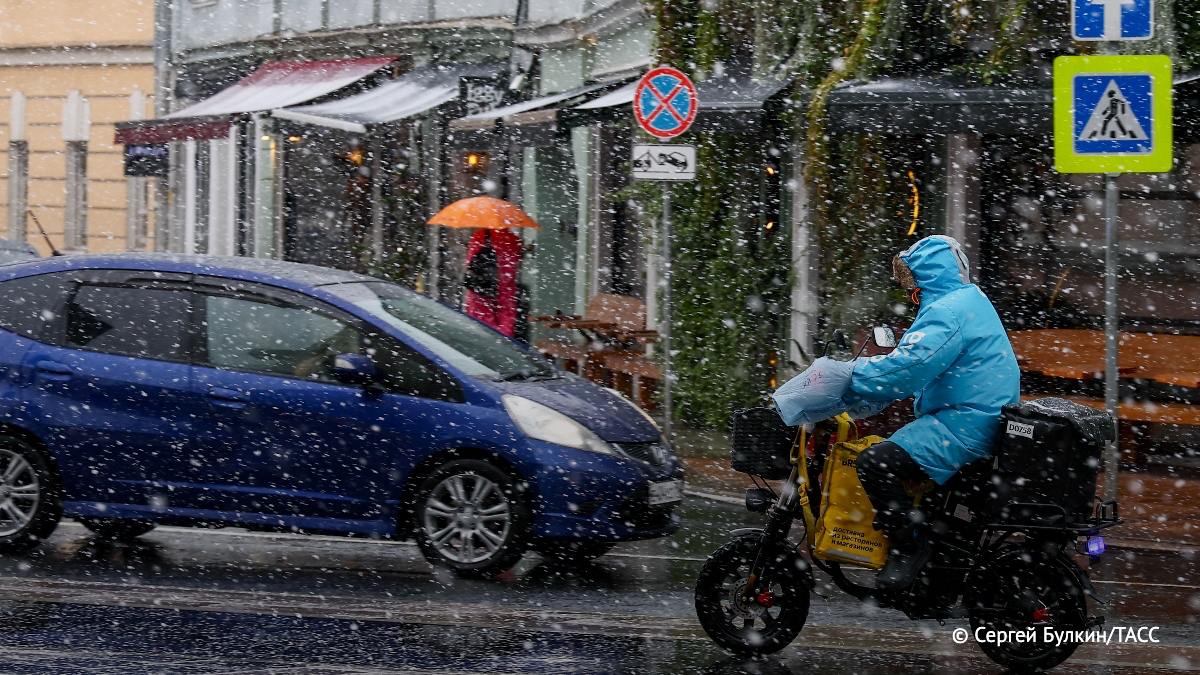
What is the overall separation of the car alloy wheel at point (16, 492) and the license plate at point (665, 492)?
320cm

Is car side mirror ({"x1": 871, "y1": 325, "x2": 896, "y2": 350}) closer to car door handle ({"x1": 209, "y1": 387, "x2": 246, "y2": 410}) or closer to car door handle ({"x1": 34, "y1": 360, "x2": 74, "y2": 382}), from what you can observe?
car door handle ({"x1": 209, "y1": 387, "x2": 246, "y2": 410})

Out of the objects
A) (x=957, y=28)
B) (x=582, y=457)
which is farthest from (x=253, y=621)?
(x=957, y=28)

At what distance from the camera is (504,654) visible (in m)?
7.34

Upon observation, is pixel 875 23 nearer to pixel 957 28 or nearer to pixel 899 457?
pixel 957 28

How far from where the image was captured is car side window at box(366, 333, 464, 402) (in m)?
9.34

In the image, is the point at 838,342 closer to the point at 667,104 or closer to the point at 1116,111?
the point at 1116,111

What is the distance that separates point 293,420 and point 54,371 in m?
1.36

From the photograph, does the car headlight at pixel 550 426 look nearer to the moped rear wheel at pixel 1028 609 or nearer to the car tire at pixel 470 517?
the car tire at pixel 470 517

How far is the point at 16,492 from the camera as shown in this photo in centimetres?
955

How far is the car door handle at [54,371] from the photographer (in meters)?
9.58

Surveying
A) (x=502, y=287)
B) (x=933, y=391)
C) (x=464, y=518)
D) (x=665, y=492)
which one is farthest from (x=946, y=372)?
(x=502, y=287)

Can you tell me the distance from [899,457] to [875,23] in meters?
8.97

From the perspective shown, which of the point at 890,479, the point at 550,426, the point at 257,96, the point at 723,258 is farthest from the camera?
the point at 257,96

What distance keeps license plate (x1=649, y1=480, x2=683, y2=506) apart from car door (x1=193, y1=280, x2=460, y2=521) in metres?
1.24
